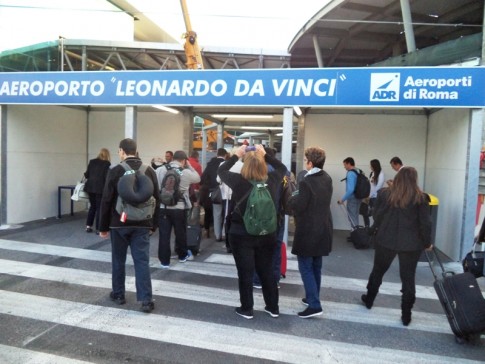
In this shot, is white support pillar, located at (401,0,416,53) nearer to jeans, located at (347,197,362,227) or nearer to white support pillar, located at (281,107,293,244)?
jeans, located at (347,197,362,227)

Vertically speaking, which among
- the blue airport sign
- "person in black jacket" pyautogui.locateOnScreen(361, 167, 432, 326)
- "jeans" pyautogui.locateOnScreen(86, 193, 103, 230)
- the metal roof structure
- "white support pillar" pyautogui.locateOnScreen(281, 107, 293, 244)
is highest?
the metal roof structure

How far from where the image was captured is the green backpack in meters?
3.68

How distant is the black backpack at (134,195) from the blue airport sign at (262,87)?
2842 millimetres

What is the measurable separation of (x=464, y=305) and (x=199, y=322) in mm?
2536

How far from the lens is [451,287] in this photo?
3.71 m

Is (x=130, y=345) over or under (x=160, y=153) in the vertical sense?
under

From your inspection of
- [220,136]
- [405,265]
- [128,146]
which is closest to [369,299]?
[405,265]

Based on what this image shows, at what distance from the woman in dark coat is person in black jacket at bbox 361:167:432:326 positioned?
594 millimetres

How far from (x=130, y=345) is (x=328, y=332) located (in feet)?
6.20

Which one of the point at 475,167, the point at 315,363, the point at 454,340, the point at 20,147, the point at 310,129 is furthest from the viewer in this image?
the point at 310,129

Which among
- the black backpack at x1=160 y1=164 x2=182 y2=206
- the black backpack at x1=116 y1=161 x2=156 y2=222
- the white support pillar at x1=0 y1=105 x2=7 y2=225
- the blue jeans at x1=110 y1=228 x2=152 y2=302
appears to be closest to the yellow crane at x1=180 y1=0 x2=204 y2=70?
the white support pillar at x1=0 y1=105 x2=7 y2=225

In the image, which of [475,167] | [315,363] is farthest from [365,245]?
[315,363]

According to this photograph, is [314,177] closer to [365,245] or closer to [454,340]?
[454,340]

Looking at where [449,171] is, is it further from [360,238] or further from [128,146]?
[128,146]
